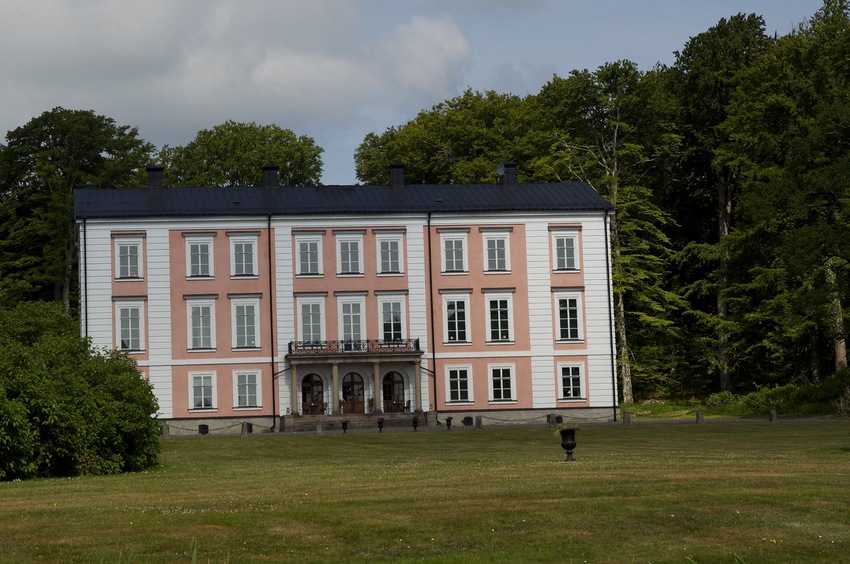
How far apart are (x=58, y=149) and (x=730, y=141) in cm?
3631

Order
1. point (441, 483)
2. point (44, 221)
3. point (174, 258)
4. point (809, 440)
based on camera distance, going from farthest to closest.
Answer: point (44, 221)
point (174, 258)
point (809, 440)
point (441, 483)

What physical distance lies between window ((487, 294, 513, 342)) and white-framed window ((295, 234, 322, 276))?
7.84 m

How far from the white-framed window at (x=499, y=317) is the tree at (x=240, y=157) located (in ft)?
75.0

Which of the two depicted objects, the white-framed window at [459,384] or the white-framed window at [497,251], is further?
the white-framed window at [497,251]

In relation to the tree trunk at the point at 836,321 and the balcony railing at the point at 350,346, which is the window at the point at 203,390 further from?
the tree trunk at the point at 836,321

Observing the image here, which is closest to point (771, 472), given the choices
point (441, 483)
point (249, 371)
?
point (441, 483)

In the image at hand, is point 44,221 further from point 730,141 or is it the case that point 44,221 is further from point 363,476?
point 363,476

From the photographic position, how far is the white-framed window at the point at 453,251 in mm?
59969

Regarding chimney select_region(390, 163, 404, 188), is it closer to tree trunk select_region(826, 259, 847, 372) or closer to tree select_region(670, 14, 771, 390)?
tree select_region(670, 14, 771, 390)

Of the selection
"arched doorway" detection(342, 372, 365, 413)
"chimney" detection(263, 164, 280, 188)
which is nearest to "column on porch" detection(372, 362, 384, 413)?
"arched doorway" detection(342, 372, 365, 413)

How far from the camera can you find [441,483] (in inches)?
835

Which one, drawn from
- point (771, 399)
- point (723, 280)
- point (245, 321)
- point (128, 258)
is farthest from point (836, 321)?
point (128, 258)

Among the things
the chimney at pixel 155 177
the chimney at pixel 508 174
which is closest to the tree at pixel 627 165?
the chimney at pixel 508 174

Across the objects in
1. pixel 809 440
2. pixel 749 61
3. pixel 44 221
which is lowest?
pixel 809 440
